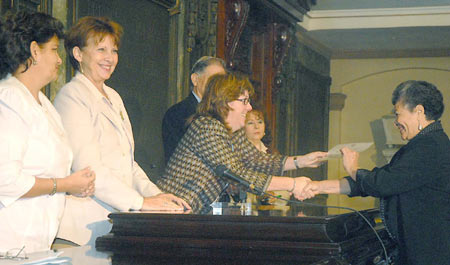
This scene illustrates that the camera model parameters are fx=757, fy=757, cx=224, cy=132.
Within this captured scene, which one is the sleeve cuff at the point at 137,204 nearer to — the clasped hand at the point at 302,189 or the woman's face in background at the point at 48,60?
the woman's face in background at the point at 48,60

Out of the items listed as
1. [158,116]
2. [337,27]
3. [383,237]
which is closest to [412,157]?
[383,237]

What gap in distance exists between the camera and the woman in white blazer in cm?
294

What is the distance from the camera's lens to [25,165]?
8.25 feet

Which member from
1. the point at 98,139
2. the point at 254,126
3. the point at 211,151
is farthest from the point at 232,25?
the point at 98,139

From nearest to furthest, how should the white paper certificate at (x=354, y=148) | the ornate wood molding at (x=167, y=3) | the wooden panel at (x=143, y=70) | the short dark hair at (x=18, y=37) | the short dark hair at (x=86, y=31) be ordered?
the short dark hair at (x=18, y=37) → the short dark hair at (x=86, y=31) → the white paper certificate at (x=354, y=148) → the wooden panel at (x=143, y=70) → the ornate wood molding at (x=167, y=3)

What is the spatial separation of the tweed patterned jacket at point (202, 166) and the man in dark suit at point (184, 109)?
629mm

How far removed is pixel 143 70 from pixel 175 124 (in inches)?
27.4

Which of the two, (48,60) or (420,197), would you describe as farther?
(420,197)

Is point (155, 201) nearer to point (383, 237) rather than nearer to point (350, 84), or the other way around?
point (383, 237)

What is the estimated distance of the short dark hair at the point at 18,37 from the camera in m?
2.54

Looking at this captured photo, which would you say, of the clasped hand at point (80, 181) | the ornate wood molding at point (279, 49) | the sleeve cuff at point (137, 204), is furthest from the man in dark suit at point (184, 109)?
the ornate wood molding at point (279, 49)

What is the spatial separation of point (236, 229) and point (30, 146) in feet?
2.43

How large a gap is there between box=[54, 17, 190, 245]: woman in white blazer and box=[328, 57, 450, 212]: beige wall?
905cm

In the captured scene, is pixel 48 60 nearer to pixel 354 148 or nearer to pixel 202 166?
pixel 202 166
